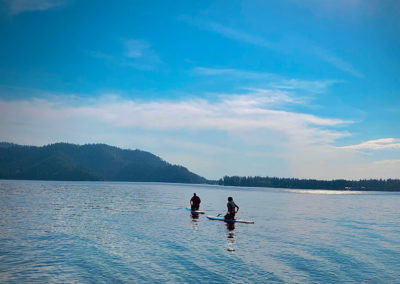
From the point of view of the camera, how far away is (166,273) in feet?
72.0

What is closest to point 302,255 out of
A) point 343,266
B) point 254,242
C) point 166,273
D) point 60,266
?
point 343,266

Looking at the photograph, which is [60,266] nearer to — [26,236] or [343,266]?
[26,236]

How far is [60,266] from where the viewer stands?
2292cm

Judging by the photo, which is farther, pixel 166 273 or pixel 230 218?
pixel 230 218

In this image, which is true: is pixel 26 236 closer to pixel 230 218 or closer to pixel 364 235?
pixel 230 218

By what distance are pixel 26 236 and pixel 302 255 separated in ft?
92.0

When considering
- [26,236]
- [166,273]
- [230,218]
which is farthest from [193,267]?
[230,218]

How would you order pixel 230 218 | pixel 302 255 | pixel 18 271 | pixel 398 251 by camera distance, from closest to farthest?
pixel 18 271
pixel 302 255
pixel 398 251
pixel 230 218

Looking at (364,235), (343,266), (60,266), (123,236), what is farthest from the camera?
(364,235)

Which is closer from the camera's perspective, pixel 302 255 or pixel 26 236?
pixel 302 255

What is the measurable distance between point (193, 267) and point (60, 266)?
9685 millimetres

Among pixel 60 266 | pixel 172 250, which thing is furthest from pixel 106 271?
pixel 172 250

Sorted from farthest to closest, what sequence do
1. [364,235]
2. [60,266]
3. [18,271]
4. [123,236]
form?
[364,235] → [123,236] → [60,266] → [18,271]

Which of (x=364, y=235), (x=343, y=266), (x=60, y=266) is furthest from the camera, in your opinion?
(x=364, y=235)
